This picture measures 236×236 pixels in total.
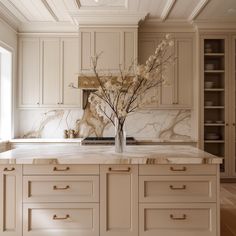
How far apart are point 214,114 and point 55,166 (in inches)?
143

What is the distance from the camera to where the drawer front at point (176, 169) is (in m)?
2.15

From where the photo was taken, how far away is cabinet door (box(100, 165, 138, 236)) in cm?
215

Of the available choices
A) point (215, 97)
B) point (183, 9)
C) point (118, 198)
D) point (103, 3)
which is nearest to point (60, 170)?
point (118, 198)

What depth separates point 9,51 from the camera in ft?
14.5

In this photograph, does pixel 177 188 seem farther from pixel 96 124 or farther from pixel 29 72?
pixel 29 72

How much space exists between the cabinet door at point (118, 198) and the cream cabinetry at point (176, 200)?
5 cm

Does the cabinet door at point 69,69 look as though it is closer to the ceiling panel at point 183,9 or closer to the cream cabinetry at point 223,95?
the ceiling panel at point 183,9

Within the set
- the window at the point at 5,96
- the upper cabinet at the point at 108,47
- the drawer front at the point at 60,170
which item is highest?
the upper cabinet at the point at 108,47

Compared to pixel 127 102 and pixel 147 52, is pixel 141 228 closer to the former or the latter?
pixel 127 102

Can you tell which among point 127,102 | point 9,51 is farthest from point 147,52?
point 127,102

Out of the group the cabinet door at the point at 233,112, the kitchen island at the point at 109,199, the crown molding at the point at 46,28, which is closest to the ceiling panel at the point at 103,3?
the crown molding at the point at 46,28

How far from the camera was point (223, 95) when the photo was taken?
4.78 m

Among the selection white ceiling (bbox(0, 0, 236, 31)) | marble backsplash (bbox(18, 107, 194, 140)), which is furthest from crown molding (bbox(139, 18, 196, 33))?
marble backsplash (bbox(18, 107, 194, 140))

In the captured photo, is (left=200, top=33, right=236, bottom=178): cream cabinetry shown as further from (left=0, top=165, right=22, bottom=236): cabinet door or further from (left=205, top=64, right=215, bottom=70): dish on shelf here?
(left=0, top=165, right=22, bottom=236): cabinet door
